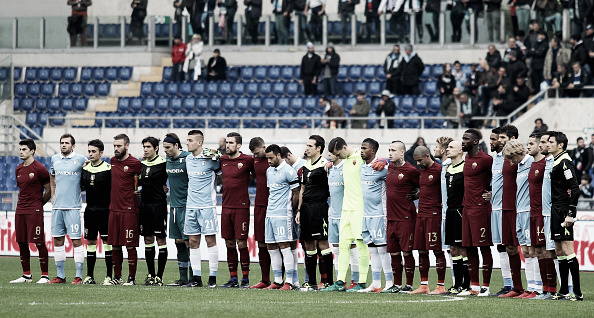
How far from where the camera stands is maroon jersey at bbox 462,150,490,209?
1487 centimetres

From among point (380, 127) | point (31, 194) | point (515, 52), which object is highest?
point (515, 52)

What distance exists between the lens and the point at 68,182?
54.5ft

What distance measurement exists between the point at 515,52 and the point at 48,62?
660 inches

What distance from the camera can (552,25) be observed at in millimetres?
29172

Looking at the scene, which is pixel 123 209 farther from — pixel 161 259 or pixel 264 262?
pixel 264 262

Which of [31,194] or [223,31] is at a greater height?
[223,31]

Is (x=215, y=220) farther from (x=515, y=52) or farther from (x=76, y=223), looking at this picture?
(x=515, y=52)

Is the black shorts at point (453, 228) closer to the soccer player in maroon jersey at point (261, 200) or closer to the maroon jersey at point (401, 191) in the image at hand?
the maroon jersey at point (401, 191)

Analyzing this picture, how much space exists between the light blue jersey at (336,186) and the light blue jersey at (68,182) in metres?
4.06

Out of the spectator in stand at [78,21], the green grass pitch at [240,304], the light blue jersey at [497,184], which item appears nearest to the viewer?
the green grass pitch at [240,304]

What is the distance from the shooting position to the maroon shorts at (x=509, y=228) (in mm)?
14672

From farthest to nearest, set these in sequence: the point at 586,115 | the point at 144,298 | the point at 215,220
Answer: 1. the point at 586,115
2. the point at 215,220
3. the point at 144,298

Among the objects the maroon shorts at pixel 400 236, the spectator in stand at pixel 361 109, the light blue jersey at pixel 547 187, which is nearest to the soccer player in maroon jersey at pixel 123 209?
the maroon shorts at pixel 400 236

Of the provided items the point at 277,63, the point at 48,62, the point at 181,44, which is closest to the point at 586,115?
the point at 277,63
